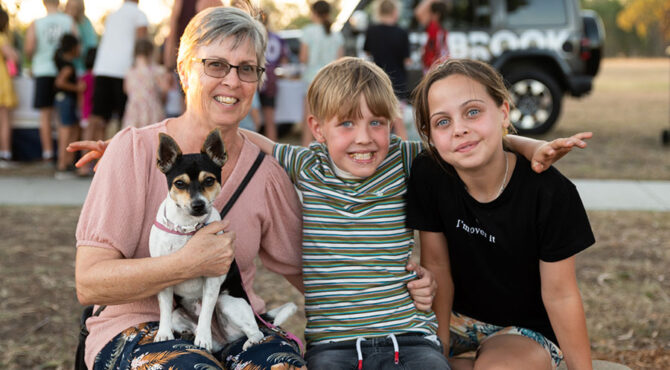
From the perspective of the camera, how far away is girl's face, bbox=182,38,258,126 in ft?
8.02

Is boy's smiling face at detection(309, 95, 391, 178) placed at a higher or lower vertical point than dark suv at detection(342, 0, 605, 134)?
lower

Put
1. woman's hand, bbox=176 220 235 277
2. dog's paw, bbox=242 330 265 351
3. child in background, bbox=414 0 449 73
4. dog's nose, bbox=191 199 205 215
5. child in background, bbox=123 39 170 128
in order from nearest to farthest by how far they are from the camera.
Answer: dog's nose, bbox=191 199 205 215
woman's hand, bbox=176 220 235 277
dog's paw, bbox=242 330 265 351
child in background, bbox=123 39 170 128
child in background, bbox=414 0 449 73

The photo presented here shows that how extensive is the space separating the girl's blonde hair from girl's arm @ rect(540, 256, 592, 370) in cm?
63

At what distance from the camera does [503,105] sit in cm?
262

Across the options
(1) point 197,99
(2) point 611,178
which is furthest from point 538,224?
(2) point 611,178

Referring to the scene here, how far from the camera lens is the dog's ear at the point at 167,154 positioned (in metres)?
2.08

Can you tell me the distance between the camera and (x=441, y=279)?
2.78 m

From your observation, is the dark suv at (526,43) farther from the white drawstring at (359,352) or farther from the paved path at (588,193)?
the white drawstring at (359,352)

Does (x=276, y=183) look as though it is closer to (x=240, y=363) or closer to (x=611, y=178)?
(x=240, y=363)

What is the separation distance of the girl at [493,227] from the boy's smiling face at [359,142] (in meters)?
0.18

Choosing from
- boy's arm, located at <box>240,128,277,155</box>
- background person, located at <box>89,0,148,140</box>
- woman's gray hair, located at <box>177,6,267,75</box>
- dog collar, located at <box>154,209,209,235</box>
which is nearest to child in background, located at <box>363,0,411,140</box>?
background person, located at <box>89,0,148,140</box>

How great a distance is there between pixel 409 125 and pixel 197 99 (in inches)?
281

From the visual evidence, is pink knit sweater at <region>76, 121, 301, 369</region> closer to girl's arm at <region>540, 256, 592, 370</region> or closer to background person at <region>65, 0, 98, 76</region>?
girl's arm at <region>540, 256, 592, 370</region>

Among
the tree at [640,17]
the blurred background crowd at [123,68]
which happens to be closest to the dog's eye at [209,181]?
the blurred background crowd at [123,68]
